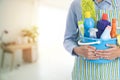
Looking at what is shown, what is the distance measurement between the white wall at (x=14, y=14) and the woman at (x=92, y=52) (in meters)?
0.72

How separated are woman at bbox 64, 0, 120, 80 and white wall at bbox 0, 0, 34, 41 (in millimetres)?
723

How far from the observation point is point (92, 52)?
2.32 feet

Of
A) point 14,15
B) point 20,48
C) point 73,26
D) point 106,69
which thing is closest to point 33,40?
point 20,48

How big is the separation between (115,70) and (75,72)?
0.18 meters

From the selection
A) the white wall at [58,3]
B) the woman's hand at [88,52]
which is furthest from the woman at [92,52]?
the white wall at [58,3]

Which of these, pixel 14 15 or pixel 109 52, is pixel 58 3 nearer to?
pixel 14 15

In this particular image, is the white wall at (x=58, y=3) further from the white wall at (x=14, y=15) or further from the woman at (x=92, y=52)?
the woman at (x=92, y=52)

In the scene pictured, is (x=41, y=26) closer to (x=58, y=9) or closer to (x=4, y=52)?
(x=58, y=9)

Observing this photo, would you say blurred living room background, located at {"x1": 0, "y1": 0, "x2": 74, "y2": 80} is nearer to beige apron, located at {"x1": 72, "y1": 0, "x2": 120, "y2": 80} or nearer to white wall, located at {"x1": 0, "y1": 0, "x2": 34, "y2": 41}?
white wall, located at {"x1": 0, "y1": 0, "x2": 34, "y2": 41}

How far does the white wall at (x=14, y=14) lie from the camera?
1.52 meters

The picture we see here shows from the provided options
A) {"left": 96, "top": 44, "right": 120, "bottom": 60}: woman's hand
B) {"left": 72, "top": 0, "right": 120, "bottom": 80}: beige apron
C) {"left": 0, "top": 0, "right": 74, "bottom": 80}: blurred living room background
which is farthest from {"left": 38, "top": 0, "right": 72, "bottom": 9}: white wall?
{"left": 96, "top": 44, "right": 120, "bottom": 60}: woman's hand

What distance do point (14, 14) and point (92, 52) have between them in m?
0.96

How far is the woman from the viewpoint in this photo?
2.33 feet

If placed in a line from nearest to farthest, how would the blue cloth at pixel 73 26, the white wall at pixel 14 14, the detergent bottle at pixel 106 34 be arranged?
the detergent bottle at pixel 106 34
the blue cloth at pixel 73 26
the white wall at pixel 14 14
